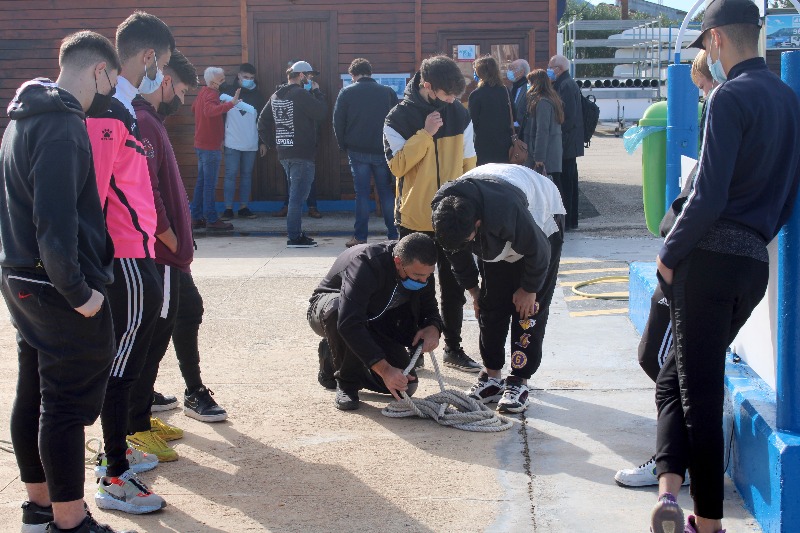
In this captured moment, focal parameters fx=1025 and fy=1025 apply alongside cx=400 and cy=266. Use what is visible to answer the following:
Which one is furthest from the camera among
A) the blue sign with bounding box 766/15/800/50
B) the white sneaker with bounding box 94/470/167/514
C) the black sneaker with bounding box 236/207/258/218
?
the blue sign with bounding box 766/15/800/50

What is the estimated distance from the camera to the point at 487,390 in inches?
209

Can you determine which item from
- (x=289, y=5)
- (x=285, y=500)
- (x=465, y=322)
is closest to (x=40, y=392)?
(x=285, y=500)

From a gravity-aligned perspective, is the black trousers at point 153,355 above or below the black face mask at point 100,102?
below

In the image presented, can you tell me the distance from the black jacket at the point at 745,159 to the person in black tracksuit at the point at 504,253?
1298 millimetres

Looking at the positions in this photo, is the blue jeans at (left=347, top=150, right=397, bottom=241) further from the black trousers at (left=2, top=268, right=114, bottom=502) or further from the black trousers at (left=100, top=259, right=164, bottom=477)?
the black trousers at (left=2, top=268, right=114, bottom=502)

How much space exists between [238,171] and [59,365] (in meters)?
8.99

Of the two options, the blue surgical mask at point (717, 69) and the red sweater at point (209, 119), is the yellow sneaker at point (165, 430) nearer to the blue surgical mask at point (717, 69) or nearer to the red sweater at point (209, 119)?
the blue surgical mask at point (717, 69)

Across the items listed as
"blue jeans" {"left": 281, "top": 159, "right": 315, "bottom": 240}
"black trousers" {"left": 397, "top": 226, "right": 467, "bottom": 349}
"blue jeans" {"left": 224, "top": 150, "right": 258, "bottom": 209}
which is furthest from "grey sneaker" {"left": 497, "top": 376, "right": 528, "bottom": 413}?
"blue jeans" {"left": 224, "top": 150, "right": 258, "bottom": 209}

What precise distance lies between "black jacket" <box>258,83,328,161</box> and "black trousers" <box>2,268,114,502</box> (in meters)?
6.99

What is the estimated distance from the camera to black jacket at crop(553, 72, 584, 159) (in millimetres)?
10555

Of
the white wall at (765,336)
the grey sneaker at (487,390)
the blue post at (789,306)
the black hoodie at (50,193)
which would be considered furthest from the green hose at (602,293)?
the black hoodie at (50,193)

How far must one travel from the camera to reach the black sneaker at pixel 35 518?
Result: 12.1ft

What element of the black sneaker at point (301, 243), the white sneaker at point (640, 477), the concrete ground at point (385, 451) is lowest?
the concrete ground at point (385, 451)

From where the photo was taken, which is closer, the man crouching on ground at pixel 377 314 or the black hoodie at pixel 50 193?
the black hoodie at pixel 50 193
